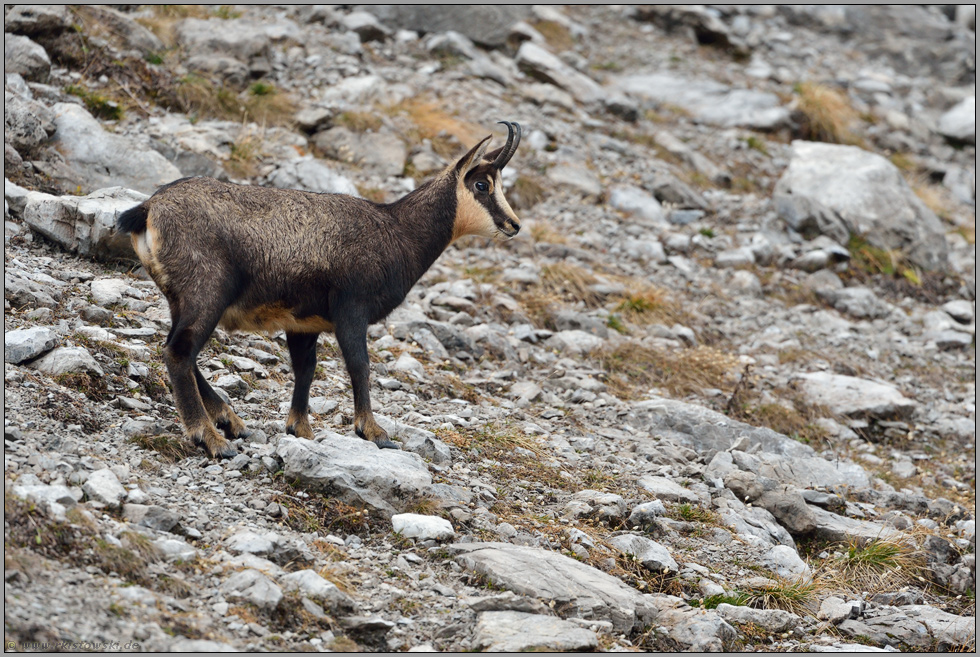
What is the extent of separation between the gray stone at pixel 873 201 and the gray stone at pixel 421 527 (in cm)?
1196

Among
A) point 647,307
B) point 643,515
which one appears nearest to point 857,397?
point 647,307

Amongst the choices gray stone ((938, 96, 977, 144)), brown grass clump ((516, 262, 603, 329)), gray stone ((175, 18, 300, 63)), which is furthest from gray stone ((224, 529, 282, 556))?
gray stone ((938, 96, 977, 144))

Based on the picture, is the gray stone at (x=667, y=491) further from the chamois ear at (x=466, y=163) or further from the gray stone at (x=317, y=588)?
the gray stone at (x=317, y=588)

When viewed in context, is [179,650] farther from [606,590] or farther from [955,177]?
[955,177]

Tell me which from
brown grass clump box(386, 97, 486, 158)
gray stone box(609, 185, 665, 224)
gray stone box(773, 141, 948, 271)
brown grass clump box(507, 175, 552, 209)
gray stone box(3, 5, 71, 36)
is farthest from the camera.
Result: gray stone box(773, 141, 948, 271)

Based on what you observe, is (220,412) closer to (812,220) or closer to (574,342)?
(574,342)

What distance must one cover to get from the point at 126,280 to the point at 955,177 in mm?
17602

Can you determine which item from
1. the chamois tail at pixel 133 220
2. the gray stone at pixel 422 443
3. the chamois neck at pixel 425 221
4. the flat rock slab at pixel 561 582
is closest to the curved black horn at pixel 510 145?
the chamois neck at pixel 425 221

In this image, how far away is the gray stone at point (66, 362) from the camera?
661 cm

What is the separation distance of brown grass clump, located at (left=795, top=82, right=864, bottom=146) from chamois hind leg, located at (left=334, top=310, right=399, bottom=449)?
14.8 meters

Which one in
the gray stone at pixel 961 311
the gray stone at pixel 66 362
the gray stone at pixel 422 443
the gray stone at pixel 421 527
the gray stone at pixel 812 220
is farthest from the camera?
the gray stone at pixel 812 220

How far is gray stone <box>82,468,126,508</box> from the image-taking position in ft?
17.8

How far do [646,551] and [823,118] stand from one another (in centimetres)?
1505

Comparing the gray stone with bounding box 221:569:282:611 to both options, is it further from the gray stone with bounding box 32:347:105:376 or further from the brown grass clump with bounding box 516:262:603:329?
the brown grass clump with bounding box 516:262:603:329
